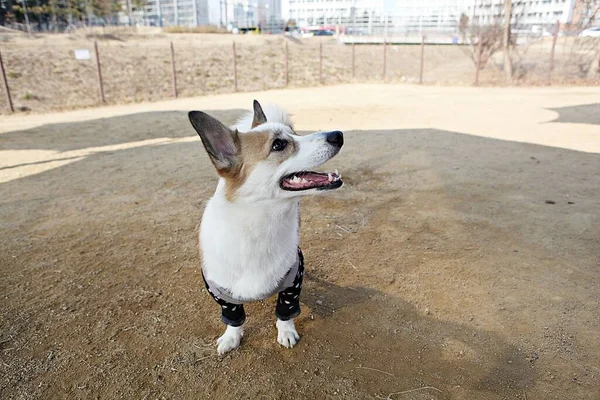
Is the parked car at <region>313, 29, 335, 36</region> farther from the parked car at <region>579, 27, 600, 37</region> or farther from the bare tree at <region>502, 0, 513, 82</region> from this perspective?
the parked car at <region>579, 27, 600, 37</region>

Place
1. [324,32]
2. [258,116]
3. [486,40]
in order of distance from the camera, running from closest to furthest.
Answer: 1. [258,116]
2. [486,40]
3. [324,32]

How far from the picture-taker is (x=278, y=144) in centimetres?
202

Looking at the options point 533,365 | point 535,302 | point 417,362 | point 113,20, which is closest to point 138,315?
point 417,362

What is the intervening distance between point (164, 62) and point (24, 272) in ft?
61.7

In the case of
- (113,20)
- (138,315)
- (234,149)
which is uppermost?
(113,20)

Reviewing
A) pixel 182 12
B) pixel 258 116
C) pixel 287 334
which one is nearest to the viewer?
pixel 287 334

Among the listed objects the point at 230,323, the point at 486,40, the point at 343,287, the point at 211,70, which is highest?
the point at 486,40

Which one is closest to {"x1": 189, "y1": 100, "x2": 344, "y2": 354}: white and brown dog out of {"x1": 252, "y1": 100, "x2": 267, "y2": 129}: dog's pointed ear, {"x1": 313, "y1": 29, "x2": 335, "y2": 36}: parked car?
{"x1": 252, "y1": 100, "x2": 267, "y2": 129}: dog's pointed ear

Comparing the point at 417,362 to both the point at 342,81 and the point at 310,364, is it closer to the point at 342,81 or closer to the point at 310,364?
the point at 310,364

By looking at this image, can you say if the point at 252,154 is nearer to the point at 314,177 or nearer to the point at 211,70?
the point at 314,177

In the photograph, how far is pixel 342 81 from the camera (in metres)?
20.3

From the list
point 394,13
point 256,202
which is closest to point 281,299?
point 256,202

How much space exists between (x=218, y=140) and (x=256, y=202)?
0.35 m

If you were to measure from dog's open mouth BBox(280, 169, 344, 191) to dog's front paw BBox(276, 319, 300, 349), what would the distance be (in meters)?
0.86
